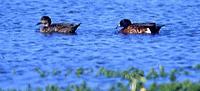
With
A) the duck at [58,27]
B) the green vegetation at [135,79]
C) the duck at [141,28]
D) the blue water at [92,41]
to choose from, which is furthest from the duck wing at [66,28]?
the green vegetation at [135,79]

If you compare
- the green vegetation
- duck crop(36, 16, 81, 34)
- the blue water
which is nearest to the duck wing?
duck crop(36, 16, 81, 34)

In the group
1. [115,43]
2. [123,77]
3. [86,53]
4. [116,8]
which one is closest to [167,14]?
[116,8]

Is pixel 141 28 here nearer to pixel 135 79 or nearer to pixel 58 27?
pixel 58 27

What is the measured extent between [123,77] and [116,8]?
22212 mm

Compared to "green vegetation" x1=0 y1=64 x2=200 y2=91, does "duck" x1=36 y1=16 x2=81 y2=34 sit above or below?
above

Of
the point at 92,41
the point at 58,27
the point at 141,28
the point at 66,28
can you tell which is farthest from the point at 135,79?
the point at 58,27

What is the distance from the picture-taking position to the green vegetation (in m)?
17.6

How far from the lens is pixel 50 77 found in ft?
66.4

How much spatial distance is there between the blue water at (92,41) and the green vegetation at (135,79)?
45 centimetres

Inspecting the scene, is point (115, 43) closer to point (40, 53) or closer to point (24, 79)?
point (40, 53)

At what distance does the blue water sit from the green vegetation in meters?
0.45

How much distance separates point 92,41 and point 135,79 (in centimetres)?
1080

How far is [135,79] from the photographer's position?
694 inches

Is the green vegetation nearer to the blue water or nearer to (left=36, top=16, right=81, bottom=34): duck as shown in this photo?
the blue water
